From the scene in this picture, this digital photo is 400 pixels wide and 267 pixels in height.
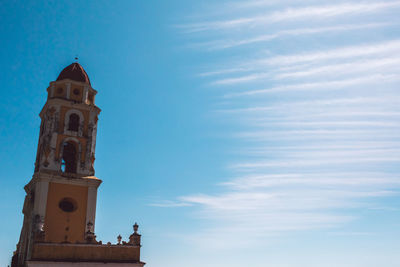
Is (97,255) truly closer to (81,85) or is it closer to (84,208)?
(84,208)

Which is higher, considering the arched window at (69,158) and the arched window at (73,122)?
the arched window at (73,122)

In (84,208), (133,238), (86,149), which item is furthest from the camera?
(86,149)

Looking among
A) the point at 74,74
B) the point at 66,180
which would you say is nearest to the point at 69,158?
the point at 66,180

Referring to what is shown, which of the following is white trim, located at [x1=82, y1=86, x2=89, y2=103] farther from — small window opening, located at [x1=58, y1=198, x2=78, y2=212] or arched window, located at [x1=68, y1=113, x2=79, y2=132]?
small window opening, located at [x1=58, y1=198, x2=78, y2=212]

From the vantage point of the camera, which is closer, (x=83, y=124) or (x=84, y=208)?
(x=84, y=208)

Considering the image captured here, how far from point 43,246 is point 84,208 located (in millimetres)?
4226

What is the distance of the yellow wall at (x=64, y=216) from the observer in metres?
23.2

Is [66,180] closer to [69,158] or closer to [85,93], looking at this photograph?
[69,158]

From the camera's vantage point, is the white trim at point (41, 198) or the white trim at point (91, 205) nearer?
the white trim at point (41, 198)

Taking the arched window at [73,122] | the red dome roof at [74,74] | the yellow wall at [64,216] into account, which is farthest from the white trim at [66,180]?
the red dome roof at [74,74]

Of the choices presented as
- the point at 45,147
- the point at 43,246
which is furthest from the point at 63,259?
the point at 45,147

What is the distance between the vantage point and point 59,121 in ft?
84.8

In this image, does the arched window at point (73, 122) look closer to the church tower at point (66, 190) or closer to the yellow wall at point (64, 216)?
the church tower at point (66, 190)

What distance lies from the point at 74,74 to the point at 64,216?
9943 millimetres
